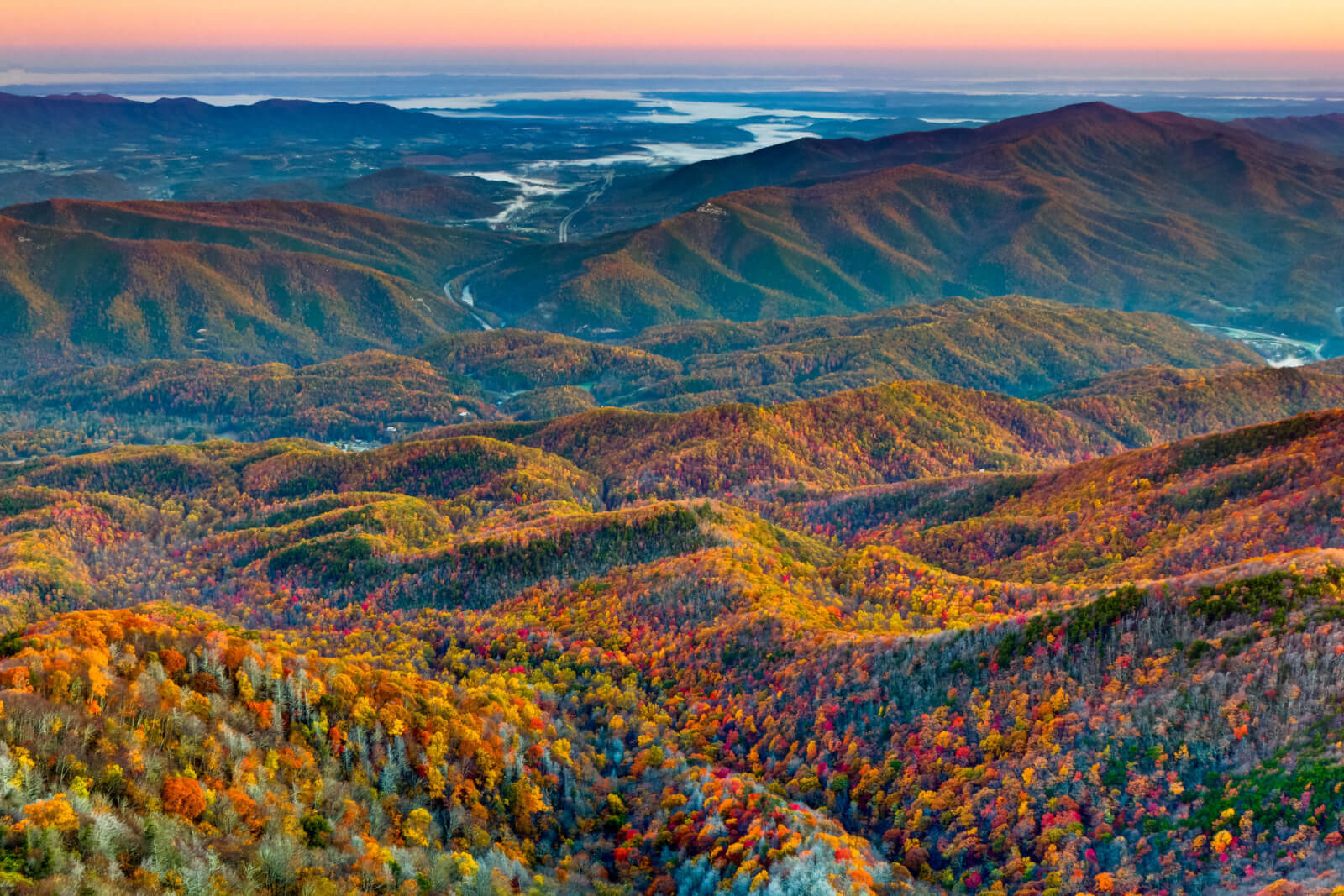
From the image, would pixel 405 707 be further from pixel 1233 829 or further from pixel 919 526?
pixel 919 526

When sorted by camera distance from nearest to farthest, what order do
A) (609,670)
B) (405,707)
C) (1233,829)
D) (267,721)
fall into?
1. (1233,829)
2. (267,721)
3. (405,707)
4. (609,670)

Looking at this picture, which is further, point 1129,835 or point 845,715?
point 845,715

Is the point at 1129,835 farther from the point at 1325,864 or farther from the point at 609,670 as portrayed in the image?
the point at 609,670

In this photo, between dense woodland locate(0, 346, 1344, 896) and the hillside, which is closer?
dense woodland locate(0, 346, 1344, 896)

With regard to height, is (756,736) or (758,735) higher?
(758,735)

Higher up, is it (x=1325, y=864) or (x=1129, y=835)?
(x=1325, y=864)

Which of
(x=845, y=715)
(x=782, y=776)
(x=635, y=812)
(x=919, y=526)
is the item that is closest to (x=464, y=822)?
(x=635, y=812)

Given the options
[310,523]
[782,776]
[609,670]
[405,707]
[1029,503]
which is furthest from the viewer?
[310,523]

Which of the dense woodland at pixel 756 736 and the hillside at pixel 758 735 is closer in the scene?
the dense woodland at pixel 756 736

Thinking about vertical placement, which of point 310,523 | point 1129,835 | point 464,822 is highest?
point 1129,835
